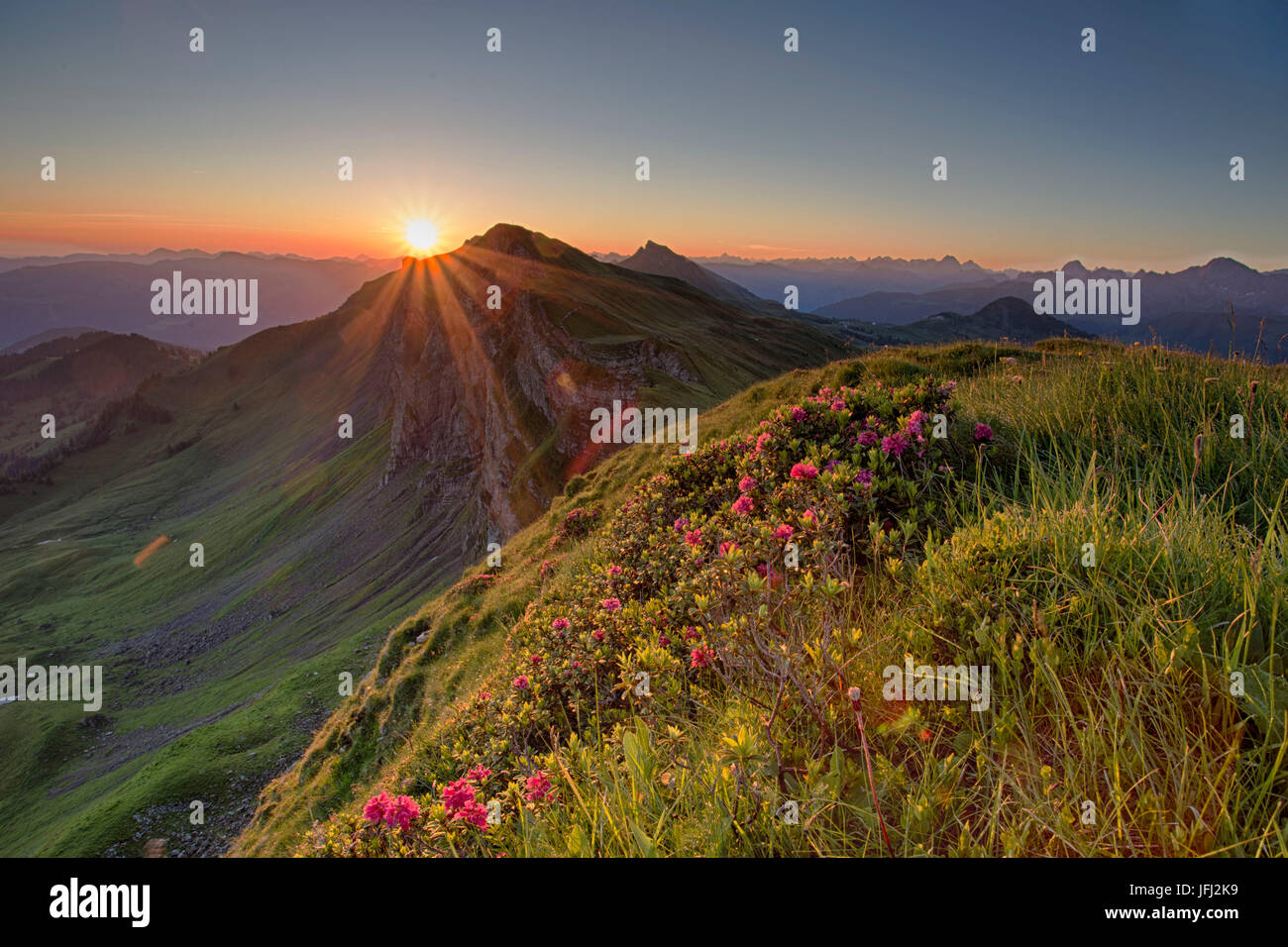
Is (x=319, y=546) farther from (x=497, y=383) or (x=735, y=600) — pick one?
(x=735, y=600)

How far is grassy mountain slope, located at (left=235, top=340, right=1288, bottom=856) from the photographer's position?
2340 mm

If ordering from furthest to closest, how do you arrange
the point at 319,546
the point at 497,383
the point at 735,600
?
the point at 319,546 < the point at 497,383 < the point at 735,600

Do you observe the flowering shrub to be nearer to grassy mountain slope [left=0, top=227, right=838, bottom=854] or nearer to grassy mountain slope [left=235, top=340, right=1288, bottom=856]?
grassy mountain slope [left=235, top=340, right=1288, bottom=856]

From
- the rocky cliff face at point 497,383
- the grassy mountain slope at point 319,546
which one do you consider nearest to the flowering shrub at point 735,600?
the grassy mountain slope at point 319,546

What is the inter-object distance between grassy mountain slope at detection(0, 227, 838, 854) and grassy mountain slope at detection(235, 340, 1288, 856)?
114 feet

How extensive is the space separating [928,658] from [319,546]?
129630 mm

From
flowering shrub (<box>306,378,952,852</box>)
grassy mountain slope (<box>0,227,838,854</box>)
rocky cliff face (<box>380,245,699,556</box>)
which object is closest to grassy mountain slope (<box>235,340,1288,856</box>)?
flowering shrub (<box>306,378,952,852</box>)

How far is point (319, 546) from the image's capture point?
113625 mm

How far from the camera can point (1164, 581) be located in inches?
123

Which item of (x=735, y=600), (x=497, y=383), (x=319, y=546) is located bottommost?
(x=319, y=546)

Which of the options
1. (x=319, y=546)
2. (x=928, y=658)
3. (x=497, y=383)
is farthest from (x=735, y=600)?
(x=319, y=546)

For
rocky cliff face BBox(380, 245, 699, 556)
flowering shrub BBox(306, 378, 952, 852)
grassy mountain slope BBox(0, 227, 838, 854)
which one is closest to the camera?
flowering shrub BBox(306, 378, 952, 852)

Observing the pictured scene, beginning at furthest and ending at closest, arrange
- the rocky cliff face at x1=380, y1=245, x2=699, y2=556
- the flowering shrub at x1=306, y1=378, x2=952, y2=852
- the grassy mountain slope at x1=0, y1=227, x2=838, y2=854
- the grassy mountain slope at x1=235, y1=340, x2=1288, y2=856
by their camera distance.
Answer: the rocky cliff face at x1=380, y1=245, x2=699, y2=556 → the grassy mountain slope at x1=0, y1=227, x2=838, y2=854 → the flowering shrub at x1=306, y1=378, x2=952, y2=852 → the grassy mountain slope at x1=235, y1=340, x2=1288, y2=856
